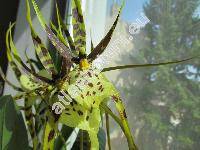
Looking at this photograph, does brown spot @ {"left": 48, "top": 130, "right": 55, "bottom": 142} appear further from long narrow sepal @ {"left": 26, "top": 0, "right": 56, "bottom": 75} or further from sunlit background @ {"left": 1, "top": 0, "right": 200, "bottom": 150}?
sunlit background @ {"left": 1, "top": 0, "right": 200, "bottom": 150}

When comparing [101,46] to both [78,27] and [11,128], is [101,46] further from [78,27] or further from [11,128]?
[11,128]

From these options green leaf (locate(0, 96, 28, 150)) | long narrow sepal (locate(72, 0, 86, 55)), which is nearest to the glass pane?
long narrow sepal (locate(72, 0, 86, 55))

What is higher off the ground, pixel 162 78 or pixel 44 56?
pixel 44 56

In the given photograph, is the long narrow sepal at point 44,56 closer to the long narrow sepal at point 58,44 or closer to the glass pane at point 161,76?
the long narrow sepal at point 58,44

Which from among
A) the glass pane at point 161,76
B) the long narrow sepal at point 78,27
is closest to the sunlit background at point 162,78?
the glass pane at point 161,76

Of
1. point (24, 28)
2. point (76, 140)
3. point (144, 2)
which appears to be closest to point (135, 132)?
point (76, 140)

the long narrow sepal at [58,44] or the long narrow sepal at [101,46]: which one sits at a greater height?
the long narrow sepal at [58,44]

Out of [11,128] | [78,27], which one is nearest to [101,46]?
[78,27]

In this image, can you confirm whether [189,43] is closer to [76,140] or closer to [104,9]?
[76,140]
